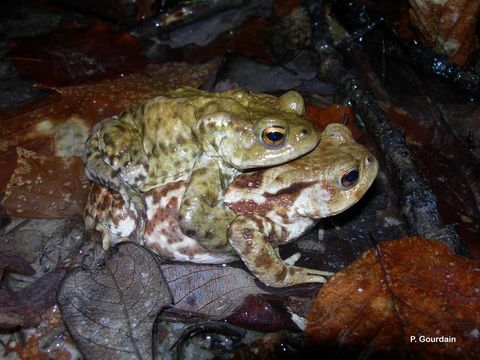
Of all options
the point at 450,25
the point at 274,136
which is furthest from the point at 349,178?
the point at 450,25

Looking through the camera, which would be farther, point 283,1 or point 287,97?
point 283,1

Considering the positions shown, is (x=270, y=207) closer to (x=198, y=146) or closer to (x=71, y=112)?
(x=198, y=146)

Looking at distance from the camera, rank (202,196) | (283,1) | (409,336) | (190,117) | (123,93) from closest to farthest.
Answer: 1. (409,336)
2. (202,196)
3. (190,117)
4. (123,93)
5. (283,1)

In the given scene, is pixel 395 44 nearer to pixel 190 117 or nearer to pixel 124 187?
pixel 190 117

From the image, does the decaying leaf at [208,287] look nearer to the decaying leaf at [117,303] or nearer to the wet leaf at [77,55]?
the decaying leaf at [117,303]

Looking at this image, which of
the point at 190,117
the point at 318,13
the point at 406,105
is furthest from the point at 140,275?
the point at 318,13

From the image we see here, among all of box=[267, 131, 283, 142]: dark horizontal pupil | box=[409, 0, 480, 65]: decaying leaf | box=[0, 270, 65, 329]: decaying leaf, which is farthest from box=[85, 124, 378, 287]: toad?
box=[409, 0, 480, 65]: decaying leaf

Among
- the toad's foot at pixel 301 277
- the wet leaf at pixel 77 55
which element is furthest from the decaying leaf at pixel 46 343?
the wet leaf at pixel 77 55
